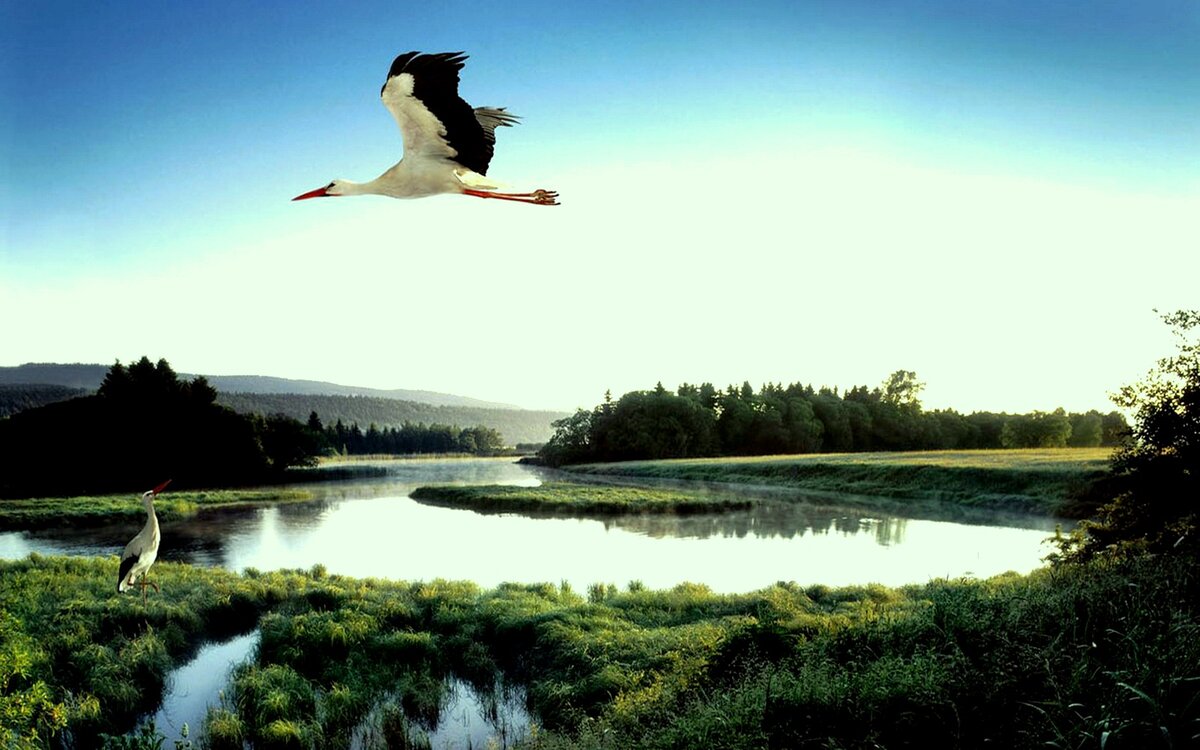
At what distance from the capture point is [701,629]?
9.44 metres

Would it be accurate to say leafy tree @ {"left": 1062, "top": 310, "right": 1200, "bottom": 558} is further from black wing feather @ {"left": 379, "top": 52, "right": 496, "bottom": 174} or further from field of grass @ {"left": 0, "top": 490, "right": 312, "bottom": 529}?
field of grass @ {"left": 0, "top": 490, "right": 312, "bottom": 529}

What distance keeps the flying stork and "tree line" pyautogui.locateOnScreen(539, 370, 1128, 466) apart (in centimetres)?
6636

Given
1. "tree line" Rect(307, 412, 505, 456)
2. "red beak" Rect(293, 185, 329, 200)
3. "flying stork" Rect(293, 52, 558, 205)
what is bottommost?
"tree line" Rect(307, 412, 505, 456)

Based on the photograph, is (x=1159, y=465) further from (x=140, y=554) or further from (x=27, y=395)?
(x=27, y=395)

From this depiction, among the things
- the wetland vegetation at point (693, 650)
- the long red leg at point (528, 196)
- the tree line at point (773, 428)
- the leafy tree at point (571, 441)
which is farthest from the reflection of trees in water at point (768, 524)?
the leafy tree at point (571, 441)

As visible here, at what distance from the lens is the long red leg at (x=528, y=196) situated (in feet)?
13.5

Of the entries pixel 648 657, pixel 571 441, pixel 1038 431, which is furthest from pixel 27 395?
pixel 1038 431

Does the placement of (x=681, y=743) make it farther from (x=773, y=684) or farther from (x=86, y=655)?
(x=86, y=655)

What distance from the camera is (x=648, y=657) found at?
339 inches

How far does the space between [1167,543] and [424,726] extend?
30.2 feet

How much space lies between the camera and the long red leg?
4113 millimetres

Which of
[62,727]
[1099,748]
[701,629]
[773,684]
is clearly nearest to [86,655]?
[62,727]

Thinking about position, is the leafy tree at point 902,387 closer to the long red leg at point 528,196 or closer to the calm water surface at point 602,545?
the calm water surface at point 602,545

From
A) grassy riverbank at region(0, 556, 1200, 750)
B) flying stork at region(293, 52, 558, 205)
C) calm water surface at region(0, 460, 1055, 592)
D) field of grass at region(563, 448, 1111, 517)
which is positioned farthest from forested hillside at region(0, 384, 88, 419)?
field of grass at region(563, 448, 1111, 517)
